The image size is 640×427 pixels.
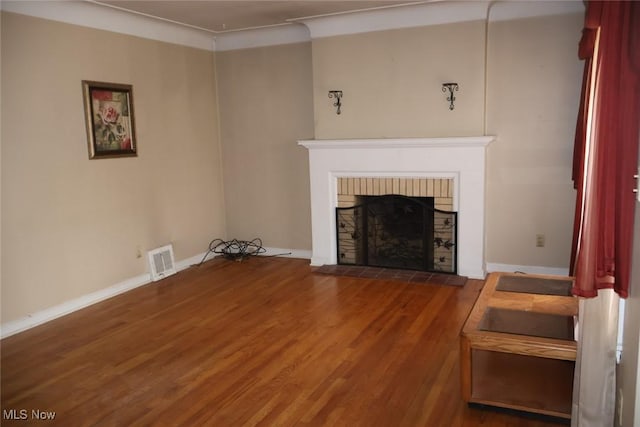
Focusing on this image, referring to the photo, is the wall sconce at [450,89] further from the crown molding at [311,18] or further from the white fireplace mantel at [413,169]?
the crown molding at [311,18]

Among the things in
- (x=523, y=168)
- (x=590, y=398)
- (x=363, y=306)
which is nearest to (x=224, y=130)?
(x=363, y=306)

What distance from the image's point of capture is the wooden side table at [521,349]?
251 cm

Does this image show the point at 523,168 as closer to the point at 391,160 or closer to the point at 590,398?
the point at 391,160

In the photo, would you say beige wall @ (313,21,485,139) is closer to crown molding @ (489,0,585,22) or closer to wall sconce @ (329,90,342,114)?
wall sconce @ (329,90,342,114)

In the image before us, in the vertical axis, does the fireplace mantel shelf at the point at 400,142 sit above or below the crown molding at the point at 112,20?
below

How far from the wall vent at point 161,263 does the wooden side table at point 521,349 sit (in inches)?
124

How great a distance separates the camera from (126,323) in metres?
3.97

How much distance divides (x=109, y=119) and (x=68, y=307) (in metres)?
1.59

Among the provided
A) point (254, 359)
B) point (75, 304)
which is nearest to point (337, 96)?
point (254, 359)

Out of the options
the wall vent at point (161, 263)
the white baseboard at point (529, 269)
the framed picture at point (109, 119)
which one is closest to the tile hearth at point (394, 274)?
the white baseboard at point (529, 269)

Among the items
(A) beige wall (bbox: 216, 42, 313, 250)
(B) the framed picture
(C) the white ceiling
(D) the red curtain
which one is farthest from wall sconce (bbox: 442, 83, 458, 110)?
(B) the framed picture

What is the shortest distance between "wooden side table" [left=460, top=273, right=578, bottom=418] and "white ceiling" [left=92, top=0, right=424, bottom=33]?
2693mm

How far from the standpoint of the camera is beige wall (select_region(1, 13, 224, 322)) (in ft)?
12.5

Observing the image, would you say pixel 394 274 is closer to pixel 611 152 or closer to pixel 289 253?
Answer: pixel 289 253
